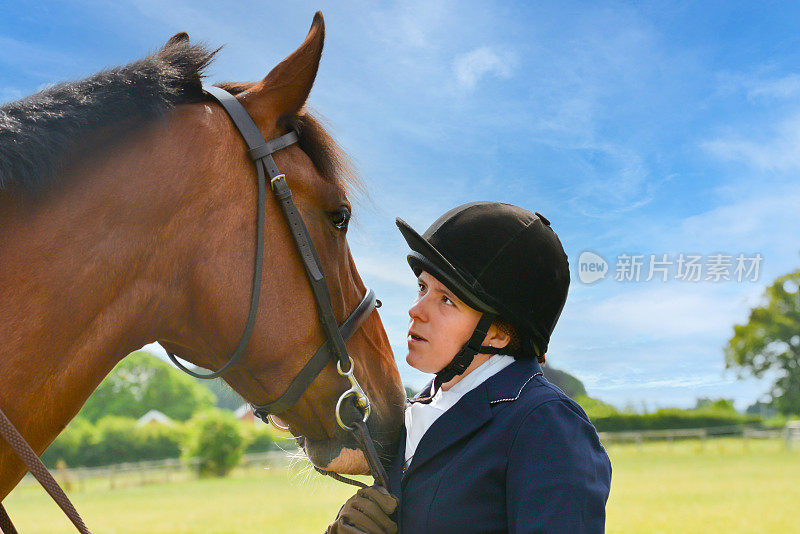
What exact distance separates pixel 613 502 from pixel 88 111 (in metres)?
14.8

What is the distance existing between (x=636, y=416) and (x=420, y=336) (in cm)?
3134

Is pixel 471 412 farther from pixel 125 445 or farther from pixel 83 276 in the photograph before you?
pixel 125 445

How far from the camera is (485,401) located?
2.00 meters

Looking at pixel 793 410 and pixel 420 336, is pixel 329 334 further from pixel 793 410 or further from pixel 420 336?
pixel 793 410

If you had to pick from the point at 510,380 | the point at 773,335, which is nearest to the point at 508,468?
the point at 510,380

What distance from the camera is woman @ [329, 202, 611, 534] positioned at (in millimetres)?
1731

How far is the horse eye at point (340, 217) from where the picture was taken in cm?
212

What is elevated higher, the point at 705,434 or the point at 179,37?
the point at 179,37

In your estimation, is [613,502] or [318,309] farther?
[613,502]

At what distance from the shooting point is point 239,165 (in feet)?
6.33

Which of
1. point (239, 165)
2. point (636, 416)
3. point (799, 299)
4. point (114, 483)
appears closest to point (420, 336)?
point (239, 165)

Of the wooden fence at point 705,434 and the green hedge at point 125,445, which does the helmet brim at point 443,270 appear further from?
the green hedge at point 125,445

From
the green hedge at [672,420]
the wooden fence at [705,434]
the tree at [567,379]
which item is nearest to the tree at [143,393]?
the green hedge at [672,420]

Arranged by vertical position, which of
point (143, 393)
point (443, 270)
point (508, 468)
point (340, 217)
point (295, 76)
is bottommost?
point (143, 393)
